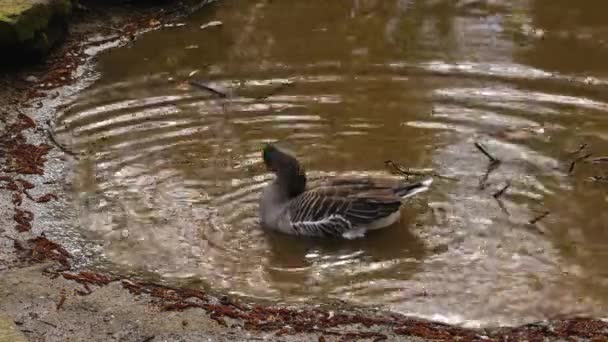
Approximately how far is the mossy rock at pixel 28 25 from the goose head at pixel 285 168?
4.11 metres

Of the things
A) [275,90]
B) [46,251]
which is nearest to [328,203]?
[46,251]

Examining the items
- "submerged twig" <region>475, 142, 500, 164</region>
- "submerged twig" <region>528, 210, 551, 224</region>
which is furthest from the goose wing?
"submerged twig" <region>475, 142, 500, 164</region>

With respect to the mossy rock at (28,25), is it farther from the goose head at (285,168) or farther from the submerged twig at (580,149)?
the submerged twig at (580,149)

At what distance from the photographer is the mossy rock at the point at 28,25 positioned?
428 inches

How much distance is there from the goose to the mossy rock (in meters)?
4.12

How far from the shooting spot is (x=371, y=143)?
9633 millimetres

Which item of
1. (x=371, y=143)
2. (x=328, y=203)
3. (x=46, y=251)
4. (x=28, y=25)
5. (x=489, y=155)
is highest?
(x=28, y=25)

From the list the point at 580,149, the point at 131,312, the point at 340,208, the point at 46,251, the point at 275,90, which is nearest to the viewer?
the point at 131,312

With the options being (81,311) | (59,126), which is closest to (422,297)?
(81,311)

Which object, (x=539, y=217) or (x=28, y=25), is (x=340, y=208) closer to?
(x=539, y=217)

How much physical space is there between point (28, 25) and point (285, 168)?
442 cm

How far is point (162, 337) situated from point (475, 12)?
8158 millimetres

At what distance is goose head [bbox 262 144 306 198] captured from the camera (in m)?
8.31

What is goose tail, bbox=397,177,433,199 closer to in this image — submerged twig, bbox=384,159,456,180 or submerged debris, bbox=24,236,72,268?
submerged twig, bbox=384,159,456,180
